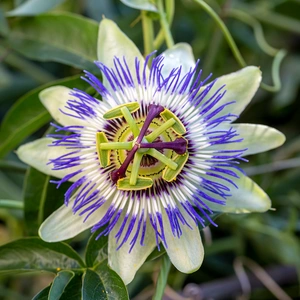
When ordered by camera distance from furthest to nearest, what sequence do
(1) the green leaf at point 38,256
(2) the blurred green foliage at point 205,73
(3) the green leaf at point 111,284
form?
(2) the blurred green foliage at point 205,73 → (1) the green leaf at point 38,256 → (3) the green leaf at point 111,284

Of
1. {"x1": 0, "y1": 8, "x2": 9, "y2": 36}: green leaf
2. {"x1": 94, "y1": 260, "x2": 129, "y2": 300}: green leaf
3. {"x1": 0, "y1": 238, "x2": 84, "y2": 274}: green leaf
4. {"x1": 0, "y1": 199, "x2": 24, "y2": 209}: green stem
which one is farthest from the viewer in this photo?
{"x1": 0, "y1": 8, "x2": 9, "y2": 36}: green leaf

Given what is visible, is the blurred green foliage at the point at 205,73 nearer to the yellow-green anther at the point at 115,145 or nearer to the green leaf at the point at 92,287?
the green leaf at the point at 92,287

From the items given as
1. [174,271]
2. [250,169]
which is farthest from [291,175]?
[174,271]

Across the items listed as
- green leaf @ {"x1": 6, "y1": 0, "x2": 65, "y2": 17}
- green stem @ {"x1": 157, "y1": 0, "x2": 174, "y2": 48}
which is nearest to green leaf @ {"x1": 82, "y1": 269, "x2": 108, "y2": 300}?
green stem @ {"x1": 157, "y1": 0, "x2": 174, "y2": 48}

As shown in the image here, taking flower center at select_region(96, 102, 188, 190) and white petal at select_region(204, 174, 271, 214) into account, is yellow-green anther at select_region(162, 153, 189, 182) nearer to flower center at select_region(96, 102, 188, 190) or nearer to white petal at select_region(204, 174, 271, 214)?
flower center at select_region(96, 102, 188, 190)

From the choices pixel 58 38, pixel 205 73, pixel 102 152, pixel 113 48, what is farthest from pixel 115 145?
pixel 205 73

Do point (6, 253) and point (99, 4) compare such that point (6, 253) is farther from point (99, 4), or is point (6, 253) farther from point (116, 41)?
point (99, 4)

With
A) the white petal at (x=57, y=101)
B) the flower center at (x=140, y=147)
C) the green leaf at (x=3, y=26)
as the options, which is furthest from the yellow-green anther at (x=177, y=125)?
the green leaf at (x=3, y=26)
